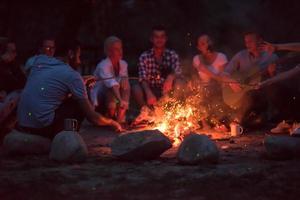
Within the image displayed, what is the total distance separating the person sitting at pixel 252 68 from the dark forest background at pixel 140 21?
4.39m

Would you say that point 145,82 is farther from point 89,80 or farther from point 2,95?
point 2,95

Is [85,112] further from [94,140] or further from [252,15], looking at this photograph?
[252,15]

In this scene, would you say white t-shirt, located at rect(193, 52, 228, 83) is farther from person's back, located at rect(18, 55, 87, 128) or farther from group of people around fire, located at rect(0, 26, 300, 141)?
person's back, located at rect(18, 55, 87, 128)

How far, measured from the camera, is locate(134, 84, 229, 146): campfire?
25.7ft

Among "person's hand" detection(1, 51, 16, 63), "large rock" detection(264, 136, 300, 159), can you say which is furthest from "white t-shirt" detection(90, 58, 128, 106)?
"large rock" detection(264, 136, 300, 159)

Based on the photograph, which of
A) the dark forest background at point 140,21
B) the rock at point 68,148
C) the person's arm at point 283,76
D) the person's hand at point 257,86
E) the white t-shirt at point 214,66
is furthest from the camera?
the dark forest background at point 140,21

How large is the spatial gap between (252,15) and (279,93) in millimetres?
8511

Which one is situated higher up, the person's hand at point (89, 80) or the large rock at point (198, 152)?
the person's hand at point (89, 80)

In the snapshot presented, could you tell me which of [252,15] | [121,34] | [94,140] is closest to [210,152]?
[94,140]

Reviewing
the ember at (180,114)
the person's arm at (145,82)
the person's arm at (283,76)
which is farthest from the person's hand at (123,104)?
the person's arm at (283,76)

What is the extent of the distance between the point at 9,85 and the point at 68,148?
8.72 feet

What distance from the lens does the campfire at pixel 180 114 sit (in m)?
7.82

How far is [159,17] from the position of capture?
15.4 m

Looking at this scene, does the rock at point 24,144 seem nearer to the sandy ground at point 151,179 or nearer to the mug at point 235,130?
the sandy ground at point 151,179
